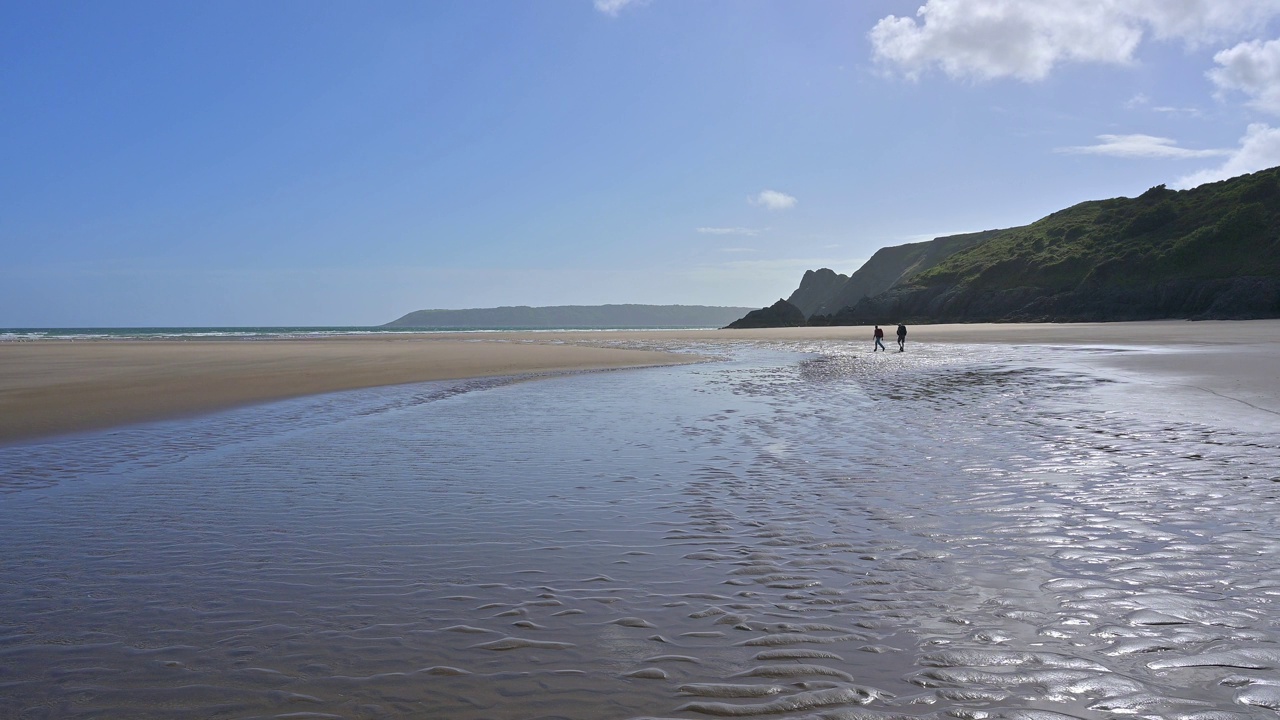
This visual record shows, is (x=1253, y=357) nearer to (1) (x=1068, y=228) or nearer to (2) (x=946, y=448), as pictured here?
(2) (x=946, y=448)

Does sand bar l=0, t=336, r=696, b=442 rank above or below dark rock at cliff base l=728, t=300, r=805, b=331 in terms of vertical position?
below

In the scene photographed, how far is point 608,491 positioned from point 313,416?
406 inches

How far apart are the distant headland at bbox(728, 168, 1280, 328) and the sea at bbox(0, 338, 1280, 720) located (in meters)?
74.6

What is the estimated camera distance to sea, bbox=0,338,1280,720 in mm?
4000

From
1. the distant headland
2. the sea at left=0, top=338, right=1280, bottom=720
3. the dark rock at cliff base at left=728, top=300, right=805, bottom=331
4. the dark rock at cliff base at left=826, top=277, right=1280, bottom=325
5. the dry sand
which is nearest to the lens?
the sea at left=0, top=338, right=1280, bottom=720

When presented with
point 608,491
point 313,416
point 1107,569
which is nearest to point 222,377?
point 313,416

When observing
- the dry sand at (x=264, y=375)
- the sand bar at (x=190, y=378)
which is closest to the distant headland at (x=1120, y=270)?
the dry sand at (x=264, y=375)

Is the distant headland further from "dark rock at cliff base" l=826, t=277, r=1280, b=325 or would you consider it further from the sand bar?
the sand bar

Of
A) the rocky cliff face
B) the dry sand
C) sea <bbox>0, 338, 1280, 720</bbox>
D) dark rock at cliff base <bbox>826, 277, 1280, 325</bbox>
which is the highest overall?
the rocky cliff face

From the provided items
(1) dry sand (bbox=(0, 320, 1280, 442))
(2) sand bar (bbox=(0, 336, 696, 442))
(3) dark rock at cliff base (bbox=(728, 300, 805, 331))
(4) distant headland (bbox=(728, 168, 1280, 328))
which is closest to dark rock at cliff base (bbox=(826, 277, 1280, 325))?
(4) distant headland (bbox=(728, 168, 1280, 328))

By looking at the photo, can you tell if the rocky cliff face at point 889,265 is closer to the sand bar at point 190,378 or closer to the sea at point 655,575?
the sand bar at point 190,378

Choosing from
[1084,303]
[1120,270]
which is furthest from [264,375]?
[1120,270]

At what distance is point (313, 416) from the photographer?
54.5ft

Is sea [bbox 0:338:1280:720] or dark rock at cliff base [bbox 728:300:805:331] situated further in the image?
dark rock at cliff base [bbox 728:300:805:331]
